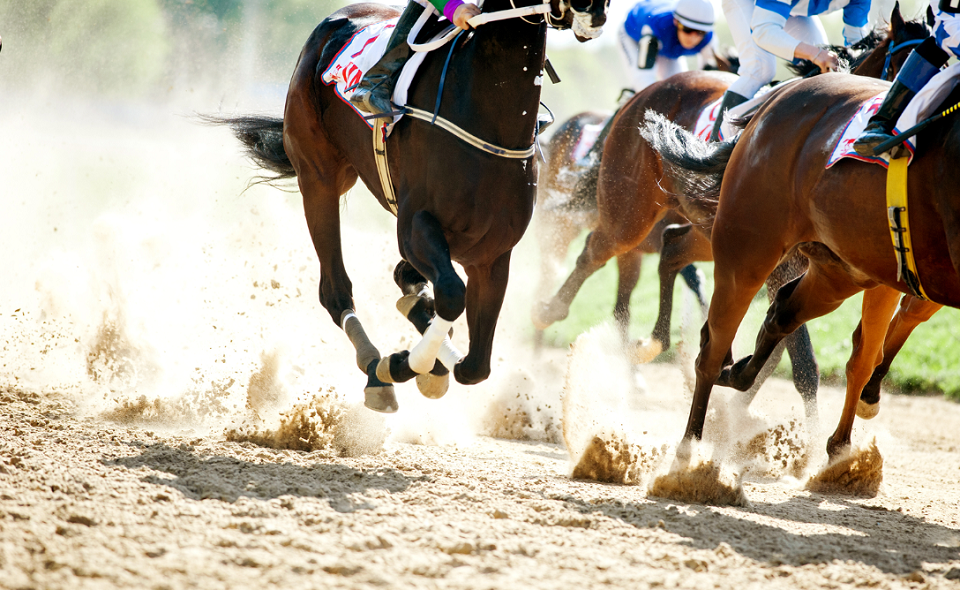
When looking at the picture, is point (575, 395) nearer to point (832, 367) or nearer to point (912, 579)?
point (912, 579)

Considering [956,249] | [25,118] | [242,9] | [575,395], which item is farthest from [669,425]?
[242,9]

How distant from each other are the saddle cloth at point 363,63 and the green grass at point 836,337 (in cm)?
300

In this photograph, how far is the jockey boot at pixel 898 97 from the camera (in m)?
3.22

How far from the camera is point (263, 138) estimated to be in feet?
17.4

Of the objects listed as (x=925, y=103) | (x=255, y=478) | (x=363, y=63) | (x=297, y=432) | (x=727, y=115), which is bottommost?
(x=255, y=478)

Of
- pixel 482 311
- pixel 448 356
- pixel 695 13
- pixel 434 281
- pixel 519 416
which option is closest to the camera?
pixel 434 281

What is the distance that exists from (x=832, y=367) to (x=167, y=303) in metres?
6.38

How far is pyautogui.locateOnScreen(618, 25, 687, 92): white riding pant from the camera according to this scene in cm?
788

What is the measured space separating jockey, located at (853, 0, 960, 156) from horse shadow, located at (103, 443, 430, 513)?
2.29 meters

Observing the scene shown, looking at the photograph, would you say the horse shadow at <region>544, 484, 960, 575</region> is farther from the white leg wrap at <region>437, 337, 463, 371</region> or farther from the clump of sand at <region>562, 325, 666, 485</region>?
the white leg wrap at <region>437, 337, 463, 371</region>

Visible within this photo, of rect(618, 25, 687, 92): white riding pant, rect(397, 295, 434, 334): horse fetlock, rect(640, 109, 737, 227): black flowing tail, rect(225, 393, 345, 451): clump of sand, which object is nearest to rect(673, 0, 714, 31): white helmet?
rect(618, 25, 687, 92): white riding pant

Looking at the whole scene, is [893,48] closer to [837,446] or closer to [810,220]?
[810,220]

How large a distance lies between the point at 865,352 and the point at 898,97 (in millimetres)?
1837

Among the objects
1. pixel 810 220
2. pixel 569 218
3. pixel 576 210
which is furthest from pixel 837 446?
pixel 569 218
